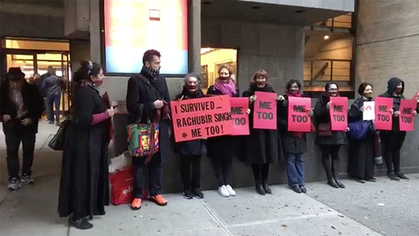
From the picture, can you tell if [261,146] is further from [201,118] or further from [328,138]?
[328,138]

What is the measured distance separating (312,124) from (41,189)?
4.38m

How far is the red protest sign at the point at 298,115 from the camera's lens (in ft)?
18.6

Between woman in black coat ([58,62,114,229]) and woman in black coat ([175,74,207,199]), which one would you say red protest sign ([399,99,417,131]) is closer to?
woman in black coat ([175,74,207,199])

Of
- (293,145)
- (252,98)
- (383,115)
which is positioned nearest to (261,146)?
(293,145)

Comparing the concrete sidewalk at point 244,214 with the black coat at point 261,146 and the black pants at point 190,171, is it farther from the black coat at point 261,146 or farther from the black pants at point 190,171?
the black coat at point 261,146

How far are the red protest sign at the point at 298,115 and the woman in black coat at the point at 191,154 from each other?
141 centimetres

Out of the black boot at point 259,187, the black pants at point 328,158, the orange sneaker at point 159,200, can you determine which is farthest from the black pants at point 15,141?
the black pants at point 328,158

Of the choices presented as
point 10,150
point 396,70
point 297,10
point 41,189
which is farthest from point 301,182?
point 396,70

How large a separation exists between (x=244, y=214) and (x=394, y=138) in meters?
3.55

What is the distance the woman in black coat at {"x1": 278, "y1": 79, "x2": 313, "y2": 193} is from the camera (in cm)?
574

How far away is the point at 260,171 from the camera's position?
18.8 ft

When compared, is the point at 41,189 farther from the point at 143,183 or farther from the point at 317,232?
the point at 317,232

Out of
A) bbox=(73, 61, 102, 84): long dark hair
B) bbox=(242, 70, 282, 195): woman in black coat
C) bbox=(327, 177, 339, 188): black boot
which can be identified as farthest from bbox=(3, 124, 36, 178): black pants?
bbox=(327, 177, 339, 188): black boot

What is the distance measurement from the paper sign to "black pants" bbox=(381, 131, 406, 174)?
2.10ft
